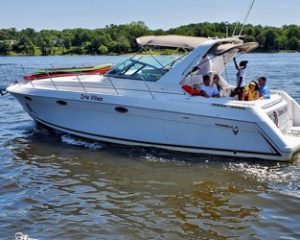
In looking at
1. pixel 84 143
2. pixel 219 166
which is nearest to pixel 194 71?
pixel 219 166

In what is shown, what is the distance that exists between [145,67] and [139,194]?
352 centimetres

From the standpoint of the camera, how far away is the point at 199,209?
678 cm

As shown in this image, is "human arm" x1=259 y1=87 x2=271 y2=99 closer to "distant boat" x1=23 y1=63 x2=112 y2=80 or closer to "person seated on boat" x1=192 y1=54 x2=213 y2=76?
"person seated on boat" x1=192 y1=54 x2=213 y2=76

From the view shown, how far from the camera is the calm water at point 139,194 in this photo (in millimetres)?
6117

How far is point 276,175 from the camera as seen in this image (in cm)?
812

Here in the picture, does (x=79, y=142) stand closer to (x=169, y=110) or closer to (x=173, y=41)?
(x=169, y=110)

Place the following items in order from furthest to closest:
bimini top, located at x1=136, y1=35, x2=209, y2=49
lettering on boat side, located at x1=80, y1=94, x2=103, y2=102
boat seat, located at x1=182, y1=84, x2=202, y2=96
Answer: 1. lettering on boat side, located at x1=80, y1=94, x2=103, y2=102
2. bimini top, located at x1=136, y1=35, x2=209, y2=49
3. boat seat, located at x1=182, y1=84, x2=202, y2=96

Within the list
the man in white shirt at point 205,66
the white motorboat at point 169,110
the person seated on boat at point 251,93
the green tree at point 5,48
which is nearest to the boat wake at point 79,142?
the white motorboat at point 169,110

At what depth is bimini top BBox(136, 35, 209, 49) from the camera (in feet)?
31.8

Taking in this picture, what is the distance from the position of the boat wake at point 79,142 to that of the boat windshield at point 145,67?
1.61 m

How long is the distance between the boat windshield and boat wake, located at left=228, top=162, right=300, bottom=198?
2523mm

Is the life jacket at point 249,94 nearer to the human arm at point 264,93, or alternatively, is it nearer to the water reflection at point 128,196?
the human arm at point 264,93

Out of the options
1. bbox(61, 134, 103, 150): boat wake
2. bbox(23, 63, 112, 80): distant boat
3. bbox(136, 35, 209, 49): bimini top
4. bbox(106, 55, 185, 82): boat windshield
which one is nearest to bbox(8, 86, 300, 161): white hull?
bbox(61, 134, 103, 150): boat wake

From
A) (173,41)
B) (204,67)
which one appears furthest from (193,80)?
(173,41)
